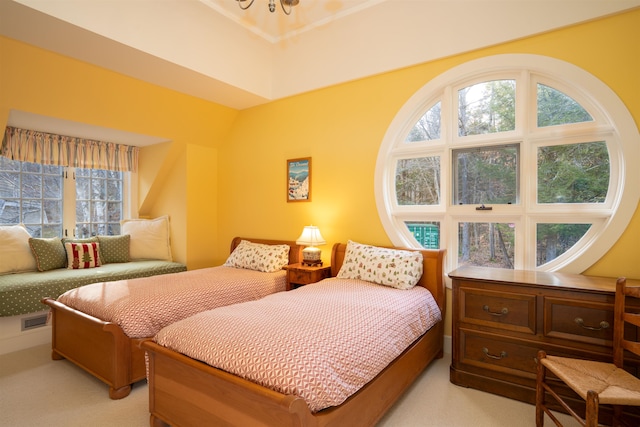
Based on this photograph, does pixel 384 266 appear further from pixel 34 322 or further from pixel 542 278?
pixel 34 322

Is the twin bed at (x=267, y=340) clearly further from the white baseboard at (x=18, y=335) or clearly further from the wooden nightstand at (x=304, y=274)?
the white baseboard at (x=18, y=335)

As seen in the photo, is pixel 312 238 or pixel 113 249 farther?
pixel 113 249

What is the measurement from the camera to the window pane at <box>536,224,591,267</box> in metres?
2.53

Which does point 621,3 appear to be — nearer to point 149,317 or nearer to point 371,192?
point 371,192

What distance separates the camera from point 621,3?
226cm

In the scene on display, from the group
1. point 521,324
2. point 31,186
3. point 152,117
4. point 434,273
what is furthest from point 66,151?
point 521,324

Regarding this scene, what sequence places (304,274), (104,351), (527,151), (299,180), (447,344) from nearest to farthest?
(104,351) → (527,151) → (447,344) → (304,274) → (299,180)

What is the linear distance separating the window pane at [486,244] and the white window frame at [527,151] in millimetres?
60

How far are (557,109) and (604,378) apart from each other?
1902 millimetres

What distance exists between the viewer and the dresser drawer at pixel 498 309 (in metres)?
2.18

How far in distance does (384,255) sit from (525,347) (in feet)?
3.83

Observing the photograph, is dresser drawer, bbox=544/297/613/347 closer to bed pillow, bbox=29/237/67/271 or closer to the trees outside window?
bed pillow, bbox=29/237/67/271

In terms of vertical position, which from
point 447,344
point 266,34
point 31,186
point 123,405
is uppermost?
point 266,34

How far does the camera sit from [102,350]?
7.68 ft
